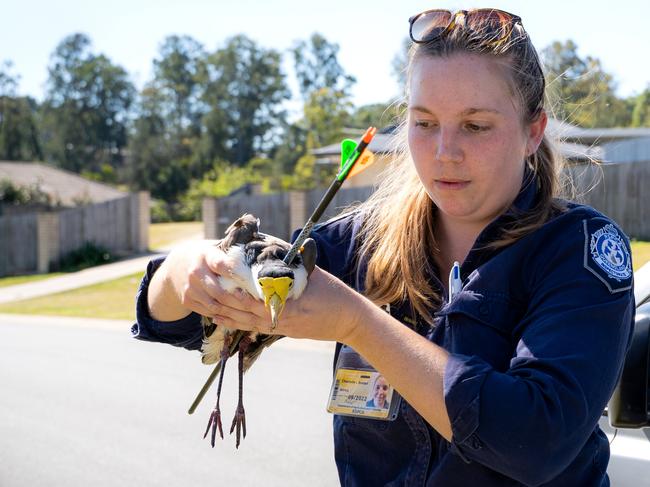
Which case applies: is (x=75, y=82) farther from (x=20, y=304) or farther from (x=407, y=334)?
(x=407, y=334)

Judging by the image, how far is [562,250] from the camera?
5.44ft

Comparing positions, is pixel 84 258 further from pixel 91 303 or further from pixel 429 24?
pixel 429 24

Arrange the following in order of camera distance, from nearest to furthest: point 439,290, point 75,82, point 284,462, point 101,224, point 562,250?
point 562,250, point 439,290, point 284,462, point 101,224, point 75,82

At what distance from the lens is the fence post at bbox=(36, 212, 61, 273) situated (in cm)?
2572

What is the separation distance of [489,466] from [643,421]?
2.49 ft

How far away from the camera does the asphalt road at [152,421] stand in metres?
5.69

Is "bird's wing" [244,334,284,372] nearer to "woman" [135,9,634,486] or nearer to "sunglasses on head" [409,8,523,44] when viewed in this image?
"woman" [135,9,634,486]

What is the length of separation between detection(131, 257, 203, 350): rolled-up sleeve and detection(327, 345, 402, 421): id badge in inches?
15.4

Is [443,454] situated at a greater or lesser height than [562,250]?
lesser

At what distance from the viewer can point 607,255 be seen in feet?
5.39

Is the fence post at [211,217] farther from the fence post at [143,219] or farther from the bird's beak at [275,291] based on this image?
the bird's beak at [275,291]

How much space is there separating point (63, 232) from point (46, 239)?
0.69 metres

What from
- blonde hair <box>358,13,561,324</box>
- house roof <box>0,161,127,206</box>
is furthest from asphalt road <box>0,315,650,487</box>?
house roof <box>0,161,127,206</box>

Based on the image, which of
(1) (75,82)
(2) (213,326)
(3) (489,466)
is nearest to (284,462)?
(2) (213,326)
